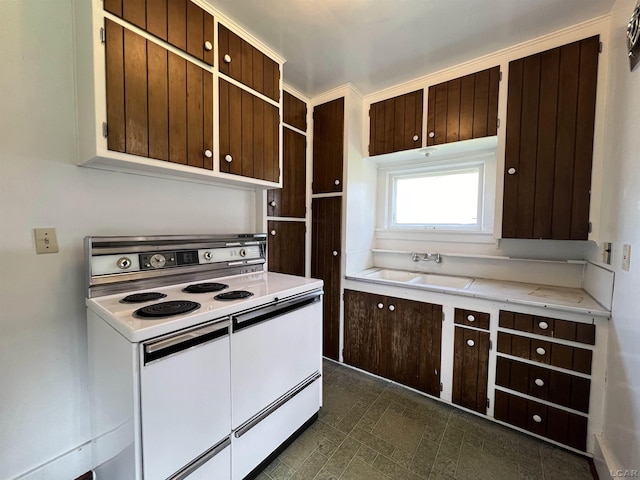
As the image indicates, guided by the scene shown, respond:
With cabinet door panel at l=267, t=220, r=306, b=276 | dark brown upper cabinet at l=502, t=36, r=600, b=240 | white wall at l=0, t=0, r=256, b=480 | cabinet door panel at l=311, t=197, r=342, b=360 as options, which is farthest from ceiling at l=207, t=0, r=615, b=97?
cabinet door panel at l=267, t=220, r=306, b=276

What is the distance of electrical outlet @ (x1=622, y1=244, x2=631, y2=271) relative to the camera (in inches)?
48.4

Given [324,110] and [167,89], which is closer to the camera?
[167,89]

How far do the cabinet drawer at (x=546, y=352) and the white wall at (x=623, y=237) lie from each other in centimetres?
11

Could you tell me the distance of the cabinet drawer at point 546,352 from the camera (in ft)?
4.98

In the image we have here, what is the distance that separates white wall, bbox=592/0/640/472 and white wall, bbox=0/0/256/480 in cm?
257

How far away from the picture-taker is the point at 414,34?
174cm

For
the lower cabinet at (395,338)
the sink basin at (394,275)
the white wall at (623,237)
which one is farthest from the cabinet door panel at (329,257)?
the white wall at (623,237)

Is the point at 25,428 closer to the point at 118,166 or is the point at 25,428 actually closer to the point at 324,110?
the point at 118,166

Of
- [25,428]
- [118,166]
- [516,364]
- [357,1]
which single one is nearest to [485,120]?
[357,1]

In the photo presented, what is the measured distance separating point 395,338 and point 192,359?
1.64 meters

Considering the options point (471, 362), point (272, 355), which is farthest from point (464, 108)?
point (272, 355)

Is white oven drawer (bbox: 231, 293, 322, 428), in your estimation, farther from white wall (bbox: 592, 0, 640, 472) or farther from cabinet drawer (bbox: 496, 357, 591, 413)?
white wall (bbox: 592, 0, 640, 472)

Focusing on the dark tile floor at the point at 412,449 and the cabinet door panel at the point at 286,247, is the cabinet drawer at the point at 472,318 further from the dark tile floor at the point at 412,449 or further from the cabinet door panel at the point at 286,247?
the cabinet door panel at the point at 286,247

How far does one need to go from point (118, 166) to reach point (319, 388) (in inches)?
71.5
